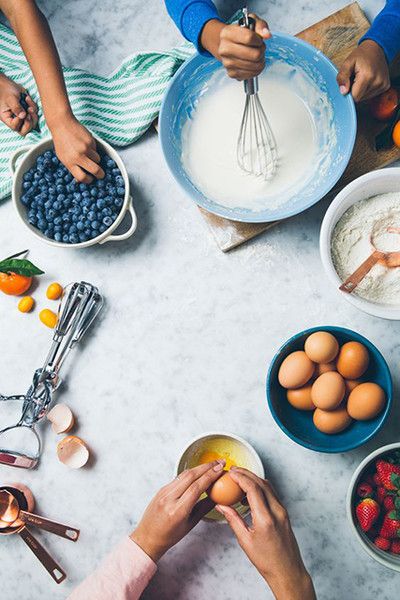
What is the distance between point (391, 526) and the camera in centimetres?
102

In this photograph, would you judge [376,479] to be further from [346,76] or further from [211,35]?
[211,35]

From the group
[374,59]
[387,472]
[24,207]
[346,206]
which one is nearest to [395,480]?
[387,472]

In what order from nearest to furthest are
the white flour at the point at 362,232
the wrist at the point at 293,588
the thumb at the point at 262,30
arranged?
the thumb at the point at 262,30 → the wrist at the point at 293,588 → the white flour at the point at 362,232

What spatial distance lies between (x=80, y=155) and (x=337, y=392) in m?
0.60

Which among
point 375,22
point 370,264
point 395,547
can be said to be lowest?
point 395,547

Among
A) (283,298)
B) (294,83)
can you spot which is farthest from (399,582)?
(294,83)

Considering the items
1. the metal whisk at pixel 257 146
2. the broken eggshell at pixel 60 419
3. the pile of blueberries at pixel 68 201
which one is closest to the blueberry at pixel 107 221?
the pile of blueberries at pixel 68 201

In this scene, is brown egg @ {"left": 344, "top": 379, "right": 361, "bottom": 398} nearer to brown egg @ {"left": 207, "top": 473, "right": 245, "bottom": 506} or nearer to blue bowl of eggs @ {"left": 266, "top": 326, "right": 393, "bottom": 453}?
blue bowl of eggs @ {"left": 266, "top": 326, "right": 393, "bottom": 453}

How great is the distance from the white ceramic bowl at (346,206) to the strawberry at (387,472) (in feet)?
0.79

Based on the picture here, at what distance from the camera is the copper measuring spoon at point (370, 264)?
39.9 inches

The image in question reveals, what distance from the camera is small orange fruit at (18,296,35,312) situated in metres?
1.21

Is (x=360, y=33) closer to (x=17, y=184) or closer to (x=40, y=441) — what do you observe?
(x=17, y=184)

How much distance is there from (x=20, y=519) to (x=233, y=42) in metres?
0.88

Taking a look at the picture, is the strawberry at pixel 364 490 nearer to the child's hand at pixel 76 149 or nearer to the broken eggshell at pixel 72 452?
the broken eggshell at pixel 72 452
